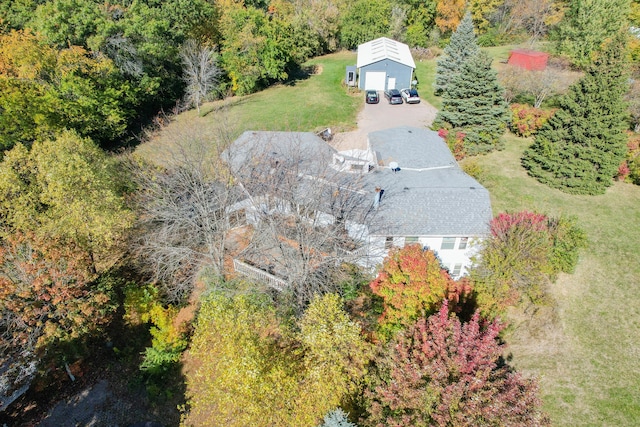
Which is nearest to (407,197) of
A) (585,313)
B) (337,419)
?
(585,313)

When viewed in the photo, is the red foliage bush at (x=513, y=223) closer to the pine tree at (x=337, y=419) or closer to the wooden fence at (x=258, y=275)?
the wooden fence at (x=258, y=275)

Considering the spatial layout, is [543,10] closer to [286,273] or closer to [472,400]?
[286,273]

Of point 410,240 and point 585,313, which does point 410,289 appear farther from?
point 585,313

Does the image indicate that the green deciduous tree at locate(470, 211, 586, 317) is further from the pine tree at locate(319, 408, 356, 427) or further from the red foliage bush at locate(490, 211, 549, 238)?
the pine tree at locate(319, 408, 356, 427)

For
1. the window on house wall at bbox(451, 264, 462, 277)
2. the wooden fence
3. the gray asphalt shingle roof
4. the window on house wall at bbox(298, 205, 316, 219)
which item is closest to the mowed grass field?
the window on house wall at bbox(451, 264, 462, 277)

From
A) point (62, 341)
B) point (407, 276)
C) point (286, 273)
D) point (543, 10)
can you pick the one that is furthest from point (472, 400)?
point (543, 10)

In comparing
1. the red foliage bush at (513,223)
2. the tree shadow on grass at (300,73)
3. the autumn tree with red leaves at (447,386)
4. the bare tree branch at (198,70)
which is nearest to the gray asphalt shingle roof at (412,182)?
the red foliage bush at (513,223)
